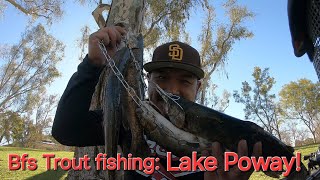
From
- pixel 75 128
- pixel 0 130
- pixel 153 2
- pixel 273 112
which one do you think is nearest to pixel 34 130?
pixel 0 130

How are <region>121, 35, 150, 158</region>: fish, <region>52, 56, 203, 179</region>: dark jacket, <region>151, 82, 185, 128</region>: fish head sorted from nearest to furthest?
<region>151, 82, 185, 128</region>: fish head
<region>121, 35, 150, 158</region>: fish
<region>52, 56, 203, 179</region>: dark jacket

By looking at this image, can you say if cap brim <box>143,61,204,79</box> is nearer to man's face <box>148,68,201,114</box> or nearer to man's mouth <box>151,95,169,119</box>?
man's face <box>148,68,201,114</box>

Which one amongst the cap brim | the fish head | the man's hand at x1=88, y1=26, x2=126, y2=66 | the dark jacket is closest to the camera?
the fish head

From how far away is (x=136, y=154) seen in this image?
1484mm

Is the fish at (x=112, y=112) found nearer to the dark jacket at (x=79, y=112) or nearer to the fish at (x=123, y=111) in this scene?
the fish at (x=123, y=111)

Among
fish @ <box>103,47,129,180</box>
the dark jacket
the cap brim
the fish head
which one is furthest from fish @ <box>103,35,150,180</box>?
the cap brim

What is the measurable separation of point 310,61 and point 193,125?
0.49m

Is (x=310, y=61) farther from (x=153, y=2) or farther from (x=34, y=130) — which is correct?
(x=34, y=130)

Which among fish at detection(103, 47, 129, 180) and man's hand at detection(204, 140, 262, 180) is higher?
fish at detection(103, 47, 129, 180)

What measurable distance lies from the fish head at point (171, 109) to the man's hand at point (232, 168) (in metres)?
0.17

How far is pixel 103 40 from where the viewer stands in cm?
163

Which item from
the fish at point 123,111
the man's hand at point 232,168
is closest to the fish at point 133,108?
the fish at point 123,111

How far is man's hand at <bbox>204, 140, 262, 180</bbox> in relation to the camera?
1245mm

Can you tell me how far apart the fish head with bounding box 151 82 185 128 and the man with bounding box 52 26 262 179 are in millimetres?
21
